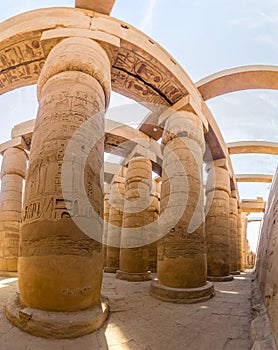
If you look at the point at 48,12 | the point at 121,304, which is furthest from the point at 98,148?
the point at 48,12

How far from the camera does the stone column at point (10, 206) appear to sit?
696 cm

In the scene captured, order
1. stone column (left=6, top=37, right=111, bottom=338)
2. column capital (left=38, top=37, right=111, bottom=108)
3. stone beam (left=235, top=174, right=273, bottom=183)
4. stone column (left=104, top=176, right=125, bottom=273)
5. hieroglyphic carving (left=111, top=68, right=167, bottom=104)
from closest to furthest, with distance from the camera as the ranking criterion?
stone column (left=6, top=37, right=111, bottom=338) < column capital (left=38, top=37, right=111, bottom=108) < hieroglyphic carving (left=111, top=68, right=167, bottom=104) < stone column (left=104, top=176, right=125, bottom=273) < stone beam (left=235, top=174, right=273, bottom=183)

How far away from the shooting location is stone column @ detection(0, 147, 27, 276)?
6957 millimetres

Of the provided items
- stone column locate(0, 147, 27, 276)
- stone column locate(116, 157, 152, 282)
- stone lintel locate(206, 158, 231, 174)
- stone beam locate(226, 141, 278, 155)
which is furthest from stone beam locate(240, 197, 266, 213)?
stone column locate(0, 147, 27, 276)

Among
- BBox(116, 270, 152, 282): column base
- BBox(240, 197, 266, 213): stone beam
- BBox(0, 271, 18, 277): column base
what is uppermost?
BBox(240, 197, 266, 213): stone beam

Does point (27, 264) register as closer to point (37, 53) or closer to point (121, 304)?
point (121, 304)

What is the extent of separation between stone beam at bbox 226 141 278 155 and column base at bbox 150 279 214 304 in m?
7.92

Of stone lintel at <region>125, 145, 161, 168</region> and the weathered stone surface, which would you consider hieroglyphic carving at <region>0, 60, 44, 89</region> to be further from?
the weathered stone surface

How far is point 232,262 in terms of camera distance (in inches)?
398

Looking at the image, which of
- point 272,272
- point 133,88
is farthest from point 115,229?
point 272,272

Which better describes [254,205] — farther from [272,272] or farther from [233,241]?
[272,272]

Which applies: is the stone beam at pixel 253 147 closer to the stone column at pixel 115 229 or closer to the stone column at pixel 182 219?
the stone column at pixel 115 229

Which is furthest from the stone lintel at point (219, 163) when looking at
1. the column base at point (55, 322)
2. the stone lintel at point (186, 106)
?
the column base at point (55, 322)

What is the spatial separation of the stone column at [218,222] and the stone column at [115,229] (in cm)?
366
